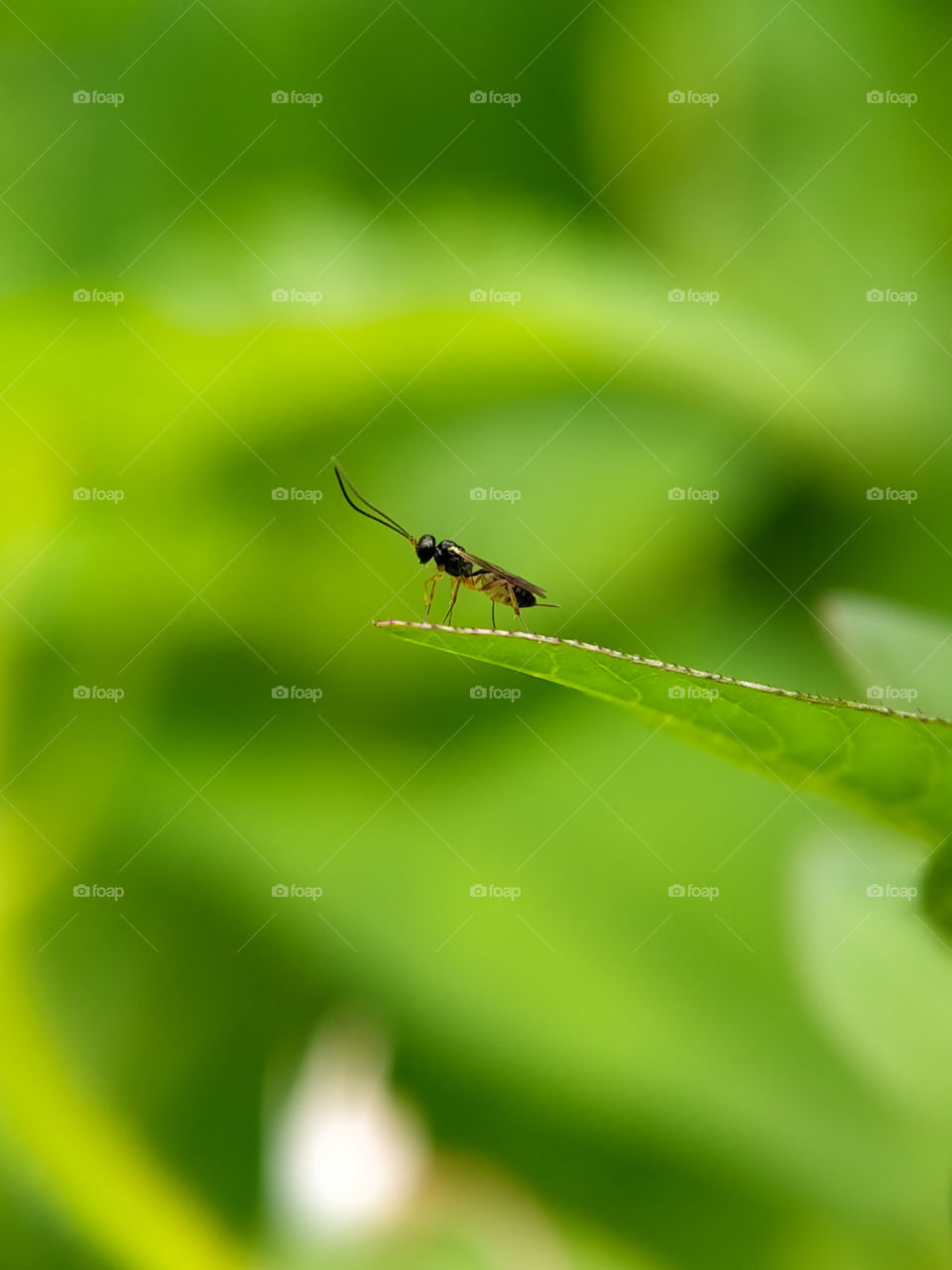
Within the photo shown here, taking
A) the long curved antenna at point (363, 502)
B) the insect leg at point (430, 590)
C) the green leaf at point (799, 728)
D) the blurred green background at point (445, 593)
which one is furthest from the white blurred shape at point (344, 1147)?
the green leaf at point (799, 728)

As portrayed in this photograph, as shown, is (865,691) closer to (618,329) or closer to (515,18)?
(618,329)

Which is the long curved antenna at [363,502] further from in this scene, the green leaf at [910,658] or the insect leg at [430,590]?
the green leaf at [910,658]

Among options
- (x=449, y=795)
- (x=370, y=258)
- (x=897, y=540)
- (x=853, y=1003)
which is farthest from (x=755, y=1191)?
(x=370, y=258)

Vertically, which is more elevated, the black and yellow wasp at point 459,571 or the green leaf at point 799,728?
the black and yellow wasp at point 459,571

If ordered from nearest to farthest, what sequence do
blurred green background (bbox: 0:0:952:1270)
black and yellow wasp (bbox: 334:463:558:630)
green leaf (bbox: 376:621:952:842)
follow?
green leaf (bbox: 376:621:952:842)
blurred green background (bbox: 0:0:952:1270)
black and yellow wasp (bbox: 334:463:558:630)

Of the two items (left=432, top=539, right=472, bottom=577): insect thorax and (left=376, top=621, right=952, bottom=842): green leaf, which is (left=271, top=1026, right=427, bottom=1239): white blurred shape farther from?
(left=376, top=621, right=952, bottom=842): green leaf

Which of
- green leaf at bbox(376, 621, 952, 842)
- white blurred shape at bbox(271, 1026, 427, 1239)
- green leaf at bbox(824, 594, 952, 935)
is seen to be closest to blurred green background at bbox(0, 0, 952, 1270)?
white blurred shape at bbox(271, 1026, 427, 1239)
